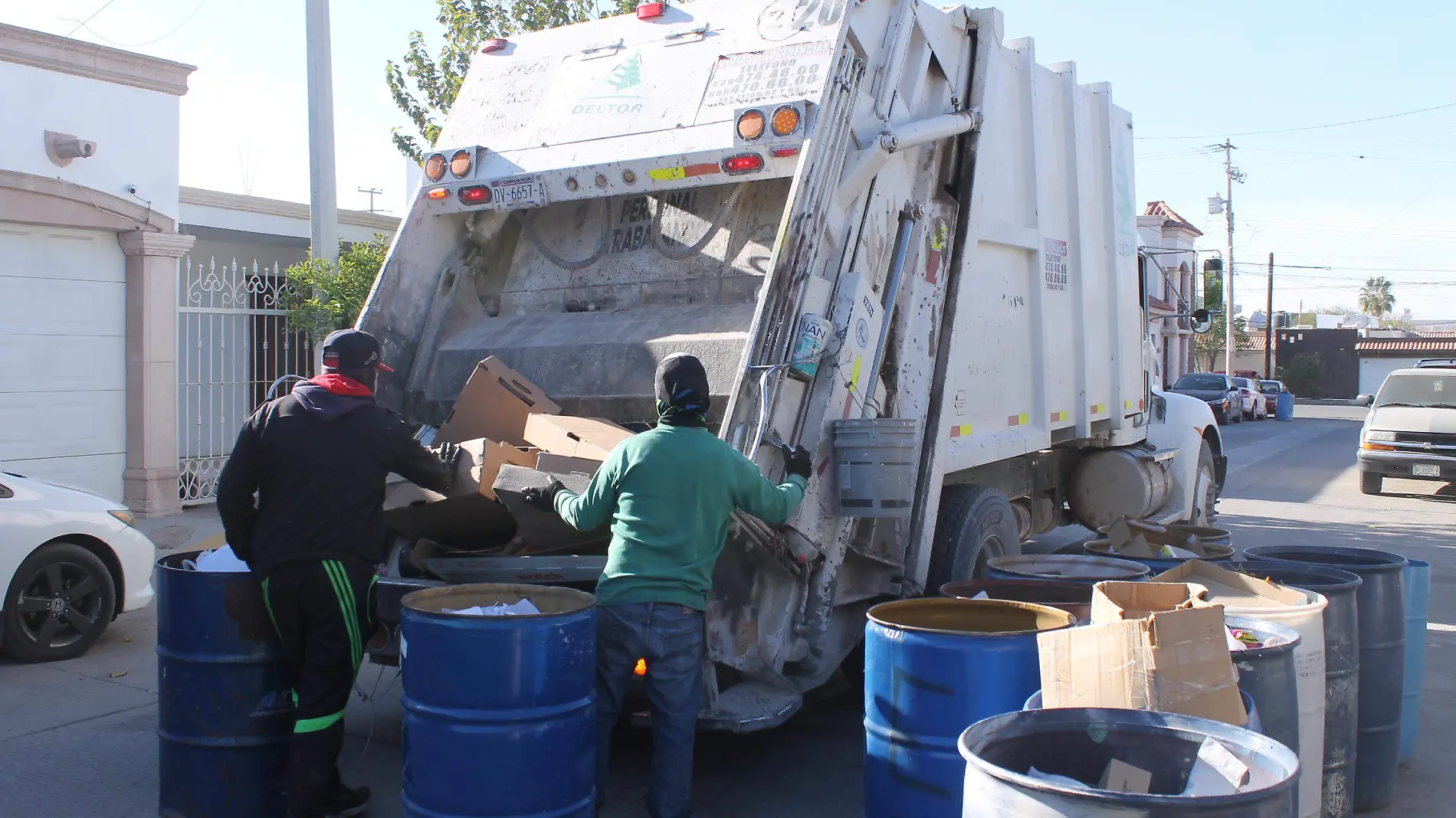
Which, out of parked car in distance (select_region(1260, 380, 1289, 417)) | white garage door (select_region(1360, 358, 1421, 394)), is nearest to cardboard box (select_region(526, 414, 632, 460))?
parked car in distance (select_region(1260, 380, 1289, 417))

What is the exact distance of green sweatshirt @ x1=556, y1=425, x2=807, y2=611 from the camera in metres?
3.91

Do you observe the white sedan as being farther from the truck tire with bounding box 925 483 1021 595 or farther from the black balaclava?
the truck tire with bounding box 925 483 1021 595

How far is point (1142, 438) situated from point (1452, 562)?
3771mm

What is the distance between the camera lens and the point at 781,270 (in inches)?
180

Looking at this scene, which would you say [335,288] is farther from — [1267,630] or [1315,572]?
[1267,630]

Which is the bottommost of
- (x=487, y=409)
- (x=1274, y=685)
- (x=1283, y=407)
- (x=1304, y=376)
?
(x=1274, y=685)

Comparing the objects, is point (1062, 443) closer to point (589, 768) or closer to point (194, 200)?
point (589, 768)

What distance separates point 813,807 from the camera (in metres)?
4.48

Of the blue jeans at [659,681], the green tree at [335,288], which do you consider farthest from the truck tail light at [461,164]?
the green tree at [335,288]

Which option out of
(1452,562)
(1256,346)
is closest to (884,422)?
(1452,562)

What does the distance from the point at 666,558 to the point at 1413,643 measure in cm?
317

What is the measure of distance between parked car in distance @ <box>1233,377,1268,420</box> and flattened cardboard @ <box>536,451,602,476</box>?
3380 cm

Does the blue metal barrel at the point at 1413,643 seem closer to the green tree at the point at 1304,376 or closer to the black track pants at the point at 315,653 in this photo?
the black track pants at the point at 315,653

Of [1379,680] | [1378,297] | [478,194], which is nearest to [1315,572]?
[1379,680]
